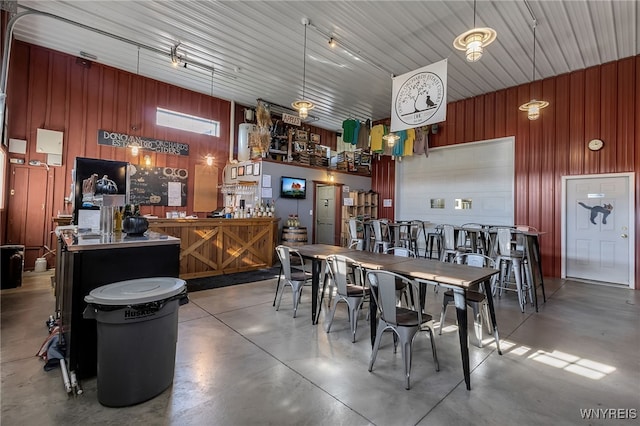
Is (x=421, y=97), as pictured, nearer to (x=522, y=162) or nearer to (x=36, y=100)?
(x=522, y=162)

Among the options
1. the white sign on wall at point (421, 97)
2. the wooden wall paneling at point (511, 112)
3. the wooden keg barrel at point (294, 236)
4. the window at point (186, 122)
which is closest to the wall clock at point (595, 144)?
the wooden wall paneling at point (511, 112)

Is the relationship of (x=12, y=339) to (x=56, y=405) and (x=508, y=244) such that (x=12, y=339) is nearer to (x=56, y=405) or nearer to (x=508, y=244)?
(x=56, y=405)

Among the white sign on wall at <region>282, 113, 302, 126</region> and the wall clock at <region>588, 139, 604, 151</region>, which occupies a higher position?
the white sign on wall at <region>282, 113, 302, 126</region>

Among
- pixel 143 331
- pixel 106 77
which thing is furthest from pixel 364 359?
pixel 106 77

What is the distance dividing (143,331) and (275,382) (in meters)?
1.06

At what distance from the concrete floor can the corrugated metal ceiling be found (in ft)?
14.7

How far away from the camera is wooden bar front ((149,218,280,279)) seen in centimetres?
535

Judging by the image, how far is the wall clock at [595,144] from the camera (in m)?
5.77

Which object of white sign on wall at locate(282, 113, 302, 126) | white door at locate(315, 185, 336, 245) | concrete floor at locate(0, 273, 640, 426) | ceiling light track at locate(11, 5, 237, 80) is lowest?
concrete floor at locate(0, 273, 640, 426)

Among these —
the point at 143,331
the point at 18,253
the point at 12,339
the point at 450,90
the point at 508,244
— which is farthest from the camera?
the point at 450,90

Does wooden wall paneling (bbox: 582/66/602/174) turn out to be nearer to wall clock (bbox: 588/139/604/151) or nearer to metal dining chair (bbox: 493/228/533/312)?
wall clock (bbox: 588/139/604/151)

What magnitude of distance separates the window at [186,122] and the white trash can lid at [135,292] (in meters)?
6.24

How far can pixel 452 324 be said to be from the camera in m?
3.60

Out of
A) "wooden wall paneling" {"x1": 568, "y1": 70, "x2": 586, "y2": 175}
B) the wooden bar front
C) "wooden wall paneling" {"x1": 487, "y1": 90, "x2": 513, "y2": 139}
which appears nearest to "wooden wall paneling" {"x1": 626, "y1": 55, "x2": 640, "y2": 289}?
"wooden wall paneling" {"x1": 568, "y1": 70, "x2": 586, "y2": 175}
